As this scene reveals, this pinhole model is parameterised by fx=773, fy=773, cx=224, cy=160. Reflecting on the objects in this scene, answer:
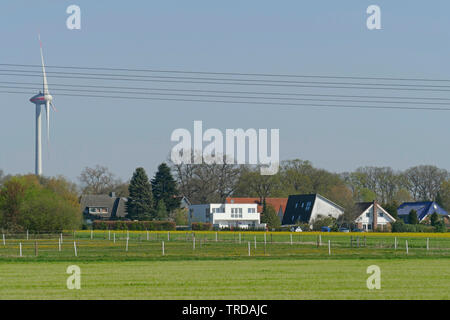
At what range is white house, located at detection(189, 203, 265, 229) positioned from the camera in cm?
12612

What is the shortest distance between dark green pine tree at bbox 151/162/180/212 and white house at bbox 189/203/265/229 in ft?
17.4

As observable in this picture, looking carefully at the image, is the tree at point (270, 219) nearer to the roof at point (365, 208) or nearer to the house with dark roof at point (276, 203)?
the house with dark roof at point (276, 203)

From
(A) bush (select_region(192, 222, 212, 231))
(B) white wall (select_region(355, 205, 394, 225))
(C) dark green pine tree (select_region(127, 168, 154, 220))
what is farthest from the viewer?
(B) white wall (select_region(355, 205, 394, 225))

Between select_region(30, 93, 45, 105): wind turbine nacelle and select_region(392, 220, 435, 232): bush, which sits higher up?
select_region(30, 93, 45, 105): wind turbine nacelle

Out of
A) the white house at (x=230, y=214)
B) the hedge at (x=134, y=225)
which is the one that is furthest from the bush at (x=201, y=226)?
the white house at (x=230, y=214)

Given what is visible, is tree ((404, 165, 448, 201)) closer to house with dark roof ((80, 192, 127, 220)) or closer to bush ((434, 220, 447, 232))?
bush ((434, 220, 447, 232))

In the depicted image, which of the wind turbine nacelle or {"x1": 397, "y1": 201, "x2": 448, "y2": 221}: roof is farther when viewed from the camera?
{"x1": 397, "y1": 201, "x2": 448, "y2": 221}: roof

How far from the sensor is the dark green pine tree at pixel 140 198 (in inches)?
4914

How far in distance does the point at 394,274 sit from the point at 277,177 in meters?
106

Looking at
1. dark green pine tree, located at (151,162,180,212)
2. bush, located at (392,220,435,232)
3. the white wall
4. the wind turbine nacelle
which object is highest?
the wind turbine nacelle

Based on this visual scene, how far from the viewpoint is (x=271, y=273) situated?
3300 centimetres

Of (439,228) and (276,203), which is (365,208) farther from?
(439,228)

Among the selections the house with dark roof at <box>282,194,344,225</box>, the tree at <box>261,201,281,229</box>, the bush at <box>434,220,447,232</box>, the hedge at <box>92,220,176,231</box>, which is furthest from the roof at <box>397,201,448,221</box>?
the hedge at <box>92,220,176,231</box>

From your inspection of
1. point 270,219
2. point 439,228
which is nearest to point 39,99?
point 270,219
